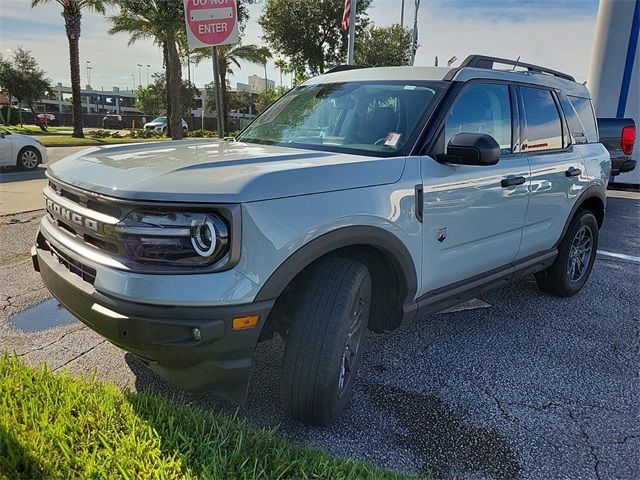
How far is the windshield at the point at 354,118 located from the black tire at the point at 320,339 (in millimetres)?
854

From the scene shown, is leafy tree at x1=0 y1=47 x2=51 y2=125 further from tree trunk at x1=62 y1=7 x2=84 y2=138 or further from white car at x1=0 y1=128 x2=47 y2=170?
white car at x1=0 y1=128 x2=47 y2=170

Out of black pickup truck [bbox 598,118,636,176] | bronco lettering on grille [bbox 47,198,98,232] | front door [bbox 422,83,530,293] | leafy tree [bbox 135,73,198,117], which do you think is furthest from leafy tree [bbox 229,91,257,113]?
bronco lettering on grille [bbox 47,198,98,232]

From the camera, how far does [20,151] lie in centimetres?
1208

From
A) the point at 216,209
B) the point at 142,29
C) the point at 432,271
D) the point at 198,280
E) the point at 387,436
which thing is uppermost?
the point at 142,29

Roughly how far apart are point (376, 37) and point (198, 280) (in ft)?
Answer: 113

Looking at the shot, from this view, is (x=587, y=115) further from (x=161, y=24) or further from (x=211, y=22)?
(x=161, y=24)

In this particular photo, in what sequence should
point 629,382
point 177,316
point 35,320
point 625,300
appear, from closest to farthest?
point 177,316
point 629,382
point 35,320
point 625,300

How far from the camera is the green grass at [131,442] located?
208cm

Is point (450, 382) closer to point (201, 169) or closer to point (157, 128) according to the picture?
point (201, 169)

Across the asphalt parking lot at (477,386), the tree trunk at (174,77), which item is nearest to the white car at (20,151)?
the asphalt parking lot at (477,386)

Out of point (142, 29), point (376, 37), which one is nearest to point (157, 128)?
point (142, 29)

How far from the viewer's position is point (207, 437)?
7.51ft

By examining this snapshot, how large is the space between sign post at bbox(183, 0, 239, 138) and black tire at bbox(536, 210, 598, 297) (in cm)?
377

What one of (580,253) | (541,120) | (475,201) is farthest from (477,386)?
(580,253)
